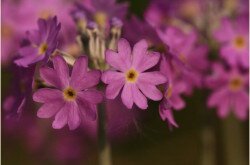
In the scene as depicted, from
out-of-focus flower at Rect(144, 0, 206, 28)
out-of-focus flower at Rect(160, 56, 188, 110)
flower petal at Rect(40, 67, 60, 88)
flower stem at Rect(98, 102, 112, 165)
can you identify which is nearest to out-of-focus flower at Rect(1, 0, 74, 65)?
out-of-focus flower at Rect(144, 0, 206, 28)

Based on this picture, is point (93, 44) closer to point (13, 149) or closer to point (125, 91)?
point (125, 91)

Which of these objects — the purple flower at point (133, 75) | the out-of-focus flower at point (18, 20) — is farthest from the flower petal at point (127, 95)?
the out-of-focus flower at point (18, 20)

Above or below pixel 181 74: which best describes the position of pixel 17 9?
above

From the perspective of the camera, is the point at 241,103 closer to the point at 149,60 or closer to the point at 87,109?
the point at 149,60

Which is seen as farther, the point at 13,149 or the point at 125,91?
the point at 13,149

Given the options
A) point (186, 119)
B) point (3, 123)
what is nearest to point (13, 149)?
point (3, 123)

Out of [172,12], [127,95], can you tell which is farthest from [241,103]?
[127,95]

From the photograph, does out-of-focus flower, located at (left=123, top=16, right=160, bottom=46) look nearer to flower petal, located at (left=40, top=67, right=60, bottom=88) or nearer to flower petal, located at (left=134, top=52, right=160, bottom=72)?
flower petal, located at (left=134, top=52, right=160, bottom=72)
